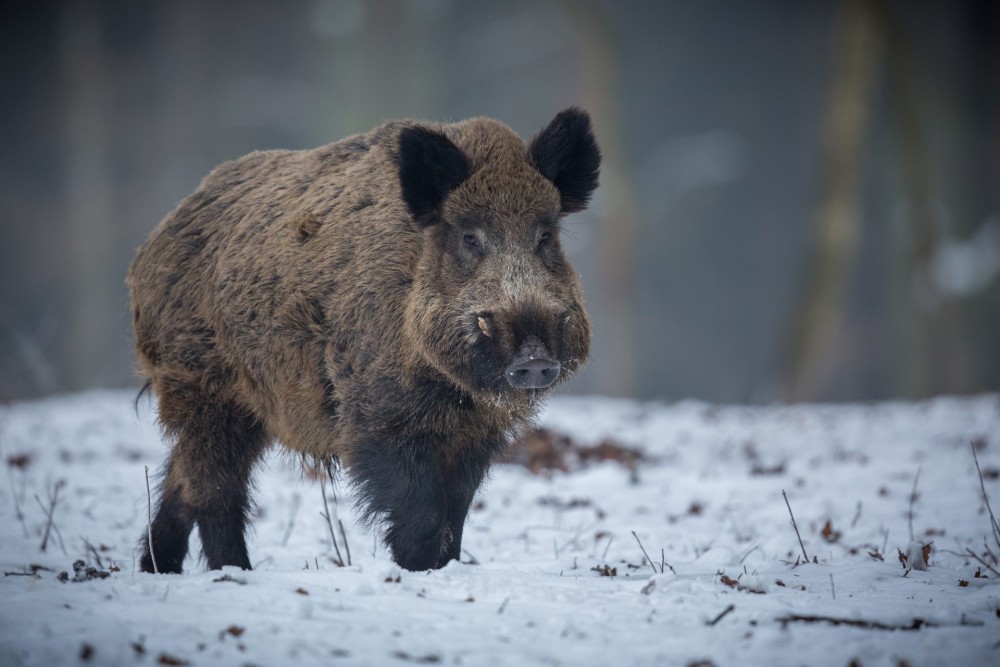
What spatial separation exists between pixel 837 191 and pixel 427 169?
1106cm

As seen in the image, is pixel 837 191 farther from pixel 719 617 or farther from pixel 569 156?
pixel 719 617

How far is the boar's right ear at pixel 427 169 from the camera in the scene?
462 centimetres

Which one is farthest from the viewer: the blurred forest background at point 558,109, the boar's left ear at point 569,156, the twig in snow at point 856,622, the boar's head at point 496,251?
the blurred forest background at point 558,109

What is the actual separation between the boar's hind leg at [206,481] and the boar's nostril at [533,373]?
6.60 feet

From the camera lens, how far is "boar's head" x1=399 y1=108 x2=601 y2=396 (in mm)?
4289

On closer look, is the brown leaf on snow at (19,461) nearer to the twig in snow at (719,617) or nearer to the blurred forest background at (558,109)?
the twig in snow at (719,617)

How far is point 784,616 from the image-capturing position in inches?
135

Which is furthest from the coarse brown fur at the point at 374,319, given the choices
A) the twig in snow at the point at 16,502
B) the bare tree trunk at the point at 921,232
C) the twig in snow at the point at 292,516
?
the bare tree trunk at the point at 921,232

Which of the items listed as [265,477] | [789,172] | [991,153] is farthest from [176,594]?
[789,172]

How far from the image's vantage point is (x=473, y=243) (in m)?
4.70

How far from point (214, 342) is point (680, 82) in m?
21.4

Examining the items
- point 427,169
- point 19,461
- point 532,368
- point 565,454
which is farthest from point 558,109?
point 532,368

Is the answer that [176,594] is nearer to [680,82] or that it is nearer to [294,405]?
[294,405]

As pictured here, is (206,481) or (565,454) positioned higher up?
(565,454)
